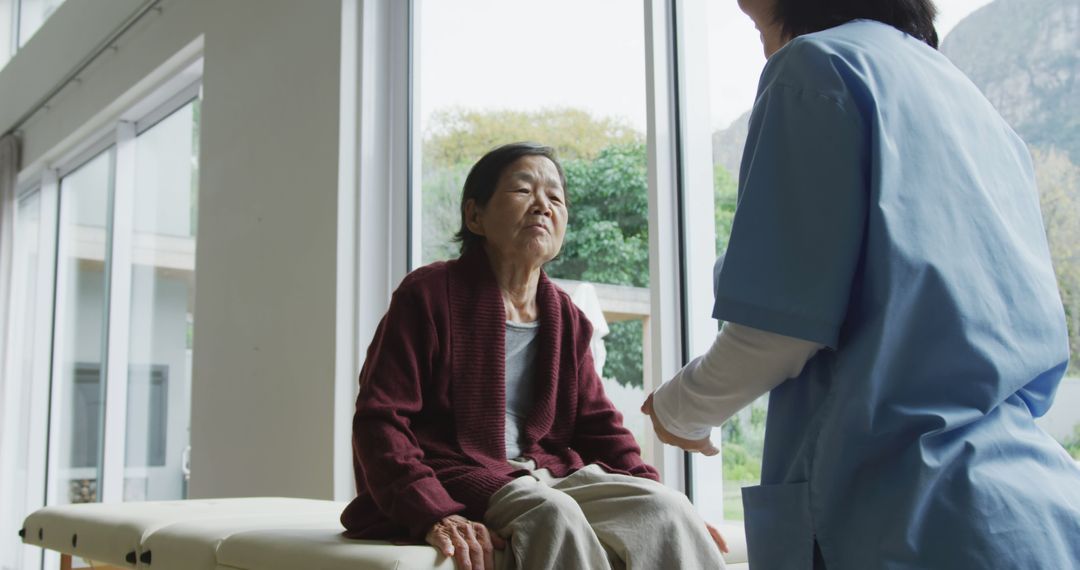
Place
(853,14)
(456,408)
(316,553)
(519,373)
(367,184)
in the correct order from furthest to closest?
1. (367,184)
2. (519,373)
3. (456,408)
4. (316,553)
5. (853,14)

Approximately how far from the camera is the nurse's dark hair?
98 cm

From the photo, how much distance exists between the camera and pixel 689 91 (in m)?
2.50

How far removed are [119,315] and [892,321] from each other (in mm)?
4875

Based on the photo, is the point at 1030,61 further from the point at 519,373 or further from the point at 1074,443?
the point at 519,373

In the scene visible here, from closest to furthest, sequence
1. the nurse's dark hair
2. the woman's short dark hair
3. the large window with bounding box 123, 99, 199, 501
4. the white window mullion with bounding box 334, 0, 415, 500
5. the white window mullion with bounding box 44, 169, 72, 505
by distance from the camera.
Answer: the nurse's dark hair < the woman's short dark hair < the white window mullion with bounding box 334, 0, 415, 500 < the large window with bounding box 123, 99, 199, 501 < the white window mullion with bounding box 44, 169, 72, 505

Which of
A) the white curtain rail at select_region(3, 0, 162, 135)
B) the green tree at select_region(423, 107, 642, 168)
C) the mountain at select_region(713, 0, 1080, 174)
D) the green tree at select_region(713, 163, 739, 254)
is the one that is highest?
the white curtain rail at select_region(3, 0, 162, 135)

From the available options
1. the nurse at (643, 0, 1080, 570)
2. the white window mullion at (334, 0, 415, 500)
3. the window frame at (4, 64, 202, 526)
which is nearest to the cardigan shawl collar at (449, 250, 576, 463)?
the nurse at (643, 0, 1080, 570)

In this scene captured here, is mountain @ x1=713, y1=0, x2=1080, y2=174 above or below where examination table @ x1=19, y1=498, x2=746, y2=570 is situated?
above

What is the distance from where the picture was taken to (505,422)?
5.58 feet

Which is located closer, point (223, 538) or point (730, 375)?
point (730, 375)

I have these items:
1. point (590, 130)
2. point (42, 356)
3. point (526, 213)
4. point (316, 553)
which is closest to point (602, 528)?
point (316, 553)

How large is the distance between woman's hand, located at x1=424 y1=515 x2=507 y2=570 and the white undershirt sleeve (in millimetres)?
534

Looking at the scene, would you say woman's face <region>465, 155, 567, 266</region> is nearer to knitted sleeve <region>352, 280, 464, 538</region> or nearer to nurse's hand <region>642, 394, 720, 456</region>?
knitted sleeve <region>352, 280, 464, 538</region>

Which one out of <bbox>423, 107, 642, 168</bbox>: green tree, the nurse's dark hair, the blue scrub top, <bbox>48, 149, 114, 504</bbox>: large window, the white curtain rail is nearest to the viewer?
the blue scrub top
